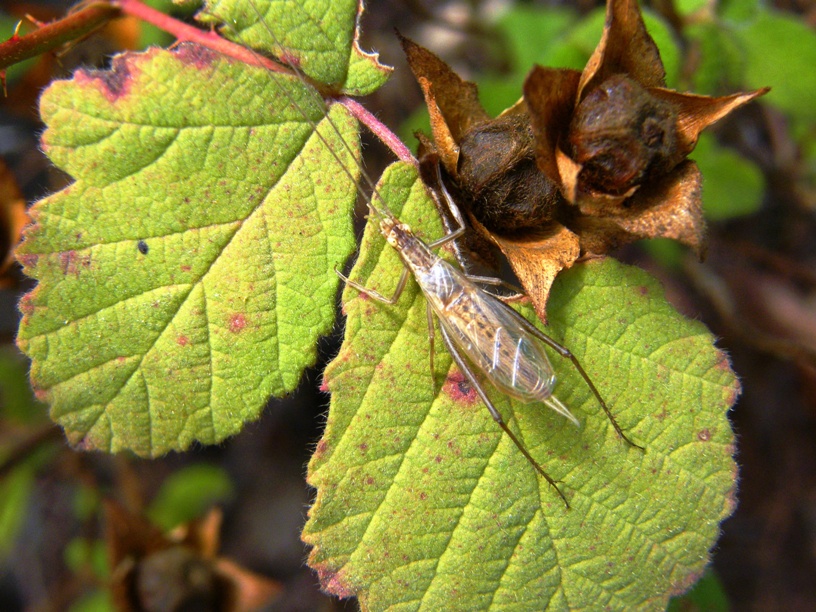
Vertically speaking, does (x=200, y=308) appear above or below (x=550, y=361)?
above

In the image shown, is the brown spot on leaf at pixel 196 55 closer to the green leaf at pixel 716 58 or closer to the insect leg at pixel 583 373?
the insect leg at pixel 583 373

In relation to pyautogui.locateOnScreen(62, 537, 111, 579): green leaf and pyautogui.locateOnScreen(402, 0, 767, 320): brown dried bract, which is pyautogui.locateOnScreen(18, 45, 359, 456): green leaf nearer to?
pyautogui.locateOnScreen(402, 0, 767, 320): brown dried bract

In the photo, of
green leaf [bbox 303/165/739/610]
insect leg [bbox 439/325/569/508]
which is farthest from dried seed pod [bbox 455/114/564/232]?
insect leg [bbox 439/325/569/508]

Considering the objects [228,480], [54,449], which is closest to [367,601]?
[228,480]

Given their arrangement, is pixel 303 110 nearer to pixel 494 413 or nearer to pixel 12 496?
pixel 494 413

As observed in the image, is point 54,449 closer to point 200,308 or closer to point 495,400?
point 200,308
